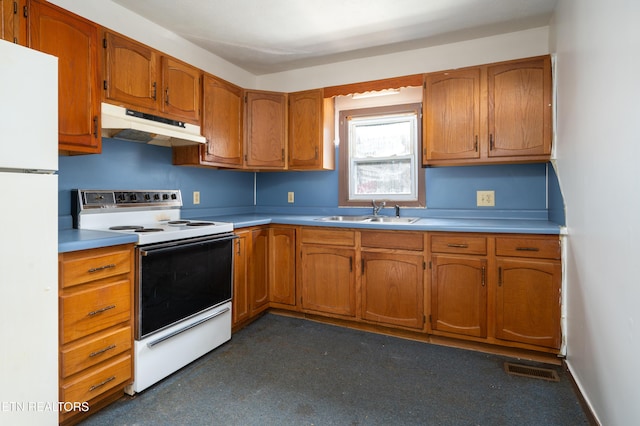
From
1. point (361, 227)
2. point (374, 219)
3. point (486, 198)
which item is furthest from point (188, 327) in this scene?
point (486, 198)

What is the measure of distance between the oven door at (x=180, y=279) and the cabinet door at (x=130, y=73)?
0.97 m

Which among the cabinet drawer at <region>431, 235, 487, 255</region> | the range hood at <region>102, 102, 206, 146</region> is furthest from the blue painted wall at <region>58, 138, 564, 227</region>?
the cabinet drawer at <region>431, 235, 487, 255</region>

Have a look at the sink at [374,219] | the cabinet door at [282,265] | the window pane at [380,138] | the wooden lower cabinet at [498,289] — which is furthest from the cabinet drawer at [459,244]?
the cabinet door at [282,265]

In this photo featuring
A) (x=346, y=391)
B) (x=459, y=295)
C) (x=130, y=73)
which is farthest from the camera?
(x=459, y=295)

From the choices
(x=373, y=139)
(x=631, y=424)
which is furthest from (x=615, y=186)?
(x=373, y=139)

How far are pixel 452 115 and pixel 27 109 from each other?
2.54 m

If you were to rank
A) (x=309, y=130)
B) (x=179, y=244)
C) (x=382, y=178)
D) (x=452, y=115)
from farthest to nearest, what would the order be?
(x=382, y=178), (x=309, y=130), (x=452, y=115), (x=179, y=244)

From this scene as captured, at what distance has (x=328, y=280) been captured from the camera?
2809 mm

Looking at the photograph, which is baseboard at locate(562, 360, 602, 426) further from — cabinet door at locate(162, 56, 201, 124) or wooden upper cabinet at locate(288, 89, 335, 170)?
cabinet door at locate(162, 56, 201, 124)

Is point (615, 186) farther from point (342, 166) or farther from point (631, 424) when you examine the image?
point (342, 166)

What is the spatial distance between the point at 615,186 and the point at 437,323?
1466mm

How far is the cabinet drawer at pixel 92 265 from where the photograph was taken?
1521mm

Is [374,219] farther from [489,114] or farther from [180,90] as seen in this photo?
[180,90]

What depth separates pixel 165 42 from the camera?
105 inches
